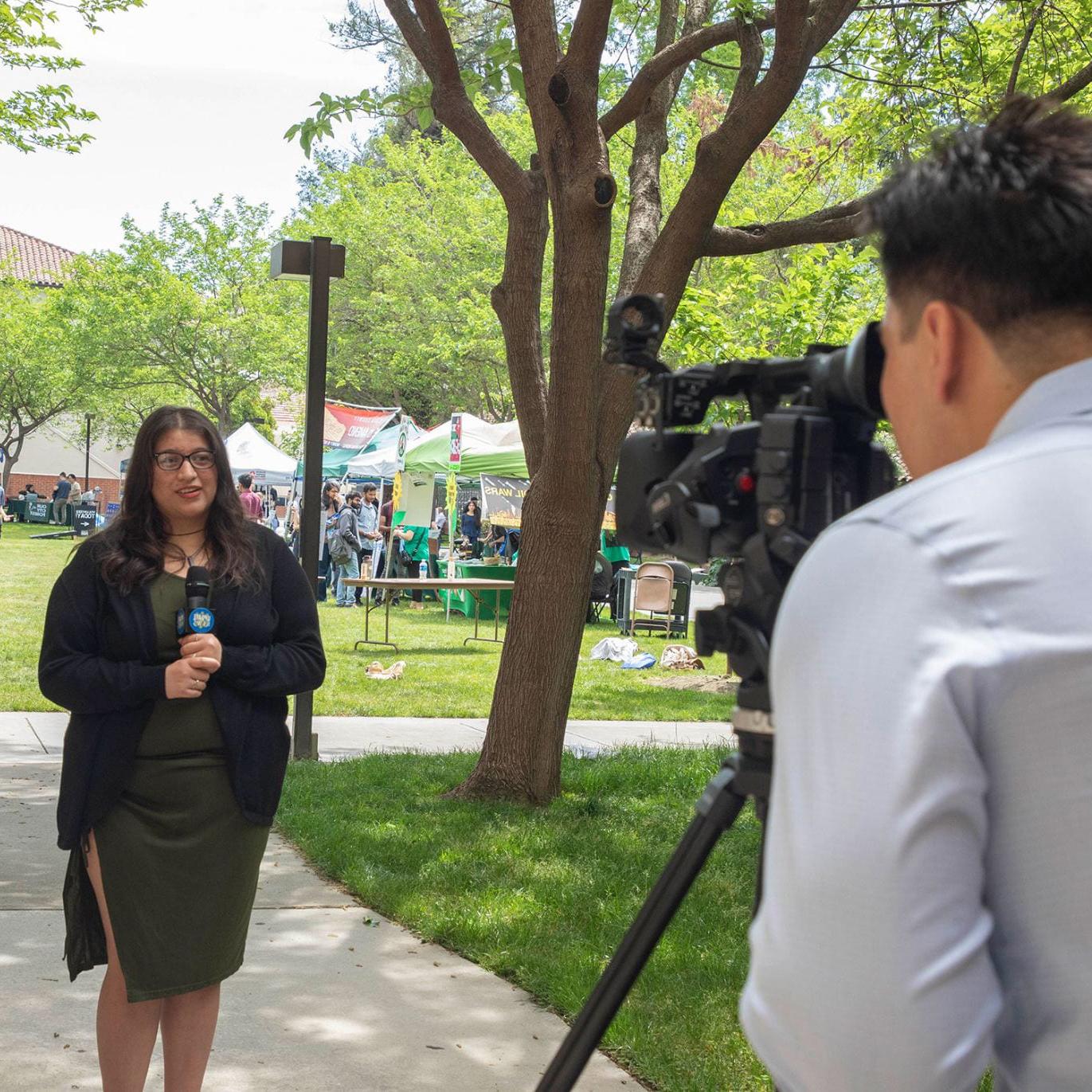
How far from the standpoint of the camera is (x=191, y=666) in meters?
3.31

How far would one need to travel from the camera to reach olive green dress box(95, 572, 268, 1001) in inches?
130

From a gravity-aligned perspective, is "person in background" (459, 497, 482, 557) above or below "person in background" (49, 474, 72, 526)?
below

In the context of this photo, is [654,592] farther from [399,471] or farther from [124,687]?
[124,687]

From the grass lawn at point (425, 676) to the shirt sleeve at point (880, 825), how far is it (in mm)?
10311

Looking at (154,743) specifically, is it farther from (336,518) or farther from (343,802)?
(336,518)

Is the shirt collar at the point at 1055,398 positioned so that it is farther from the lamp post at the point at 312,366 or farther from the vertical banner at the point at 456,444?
the vertical banner at the point at 456,444

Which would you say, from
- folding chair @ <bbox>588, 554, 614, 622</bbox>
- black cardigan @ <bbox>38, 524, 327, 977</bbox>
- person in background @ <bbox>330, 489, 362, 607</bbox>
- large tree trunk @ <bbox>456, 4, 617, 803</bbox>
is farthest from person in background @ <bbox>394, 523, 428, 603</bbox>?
black cardigan @ <bbox>38, 524, 327, 977</bbox>

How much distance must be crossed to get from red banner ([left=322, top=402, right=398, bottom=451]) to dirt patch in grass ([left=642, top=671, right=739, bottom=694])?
1047 centimetres

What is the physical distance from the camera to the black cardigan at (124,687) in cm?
330

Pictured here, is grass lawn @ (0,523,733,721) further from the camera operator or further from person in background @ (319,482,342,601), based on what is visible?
the camera operator

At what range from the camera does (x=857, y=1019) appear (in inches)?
39.6

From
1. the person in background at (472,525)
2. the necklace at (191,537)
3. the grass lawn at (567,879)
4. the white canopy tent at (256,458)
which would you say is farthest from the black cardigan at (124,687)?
the white canopy tent at (256,458)

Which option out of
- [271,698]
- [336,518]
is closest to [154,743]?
[271,698]

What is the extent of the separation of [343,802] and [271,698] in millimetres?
4068
